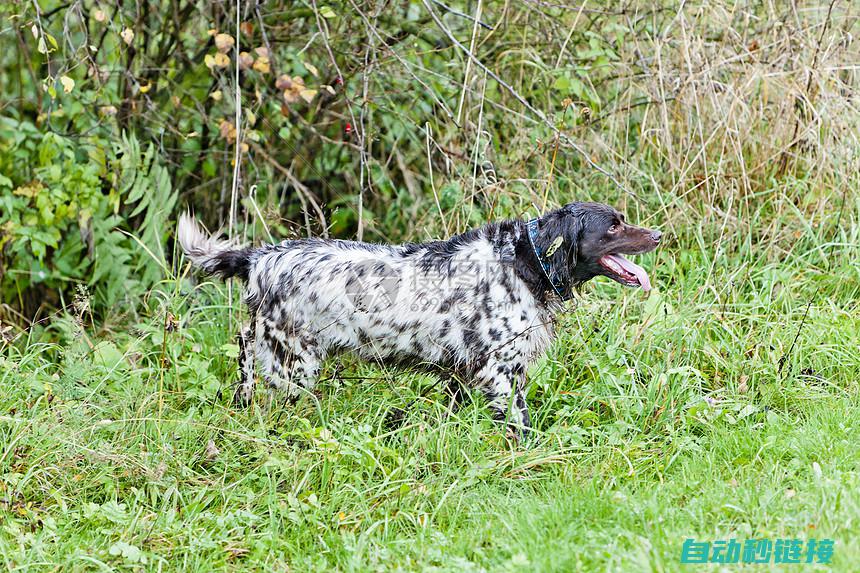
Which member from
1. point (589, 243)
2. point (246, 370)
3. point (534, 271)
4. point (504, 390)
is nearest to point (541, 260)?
point (534, 271)

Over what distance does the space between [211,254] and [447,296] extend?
50.6 inches

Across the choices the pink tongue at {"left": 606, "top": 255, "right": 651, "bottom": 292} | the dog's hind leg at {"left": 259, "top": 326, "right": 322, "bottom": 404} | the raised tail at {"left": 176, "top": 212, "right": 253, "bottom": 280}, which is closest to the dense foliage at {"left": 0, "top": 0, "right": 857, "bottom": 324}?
the raised tail at {"left": 176, "top": 212, "right": 253, "bottom": 280}

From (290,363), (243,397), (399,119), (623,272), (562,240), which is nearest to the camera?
(562,240)

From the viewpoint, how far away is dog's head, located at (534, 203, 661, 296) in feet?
15.1

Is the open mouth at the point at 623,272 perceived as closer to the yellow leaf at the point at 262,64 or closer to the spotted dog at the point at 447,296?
the spotted dog at the point at 447,296

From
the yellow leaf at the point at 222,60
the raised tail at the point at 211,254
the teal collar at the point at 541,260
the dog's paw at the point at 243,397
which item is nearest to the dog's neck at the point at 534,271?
the teal collar at the point at 541,260

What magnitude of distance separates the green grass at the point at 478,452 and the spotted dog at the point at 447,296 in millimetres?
213

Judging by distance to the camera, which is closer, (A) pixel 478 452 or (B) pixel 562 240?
(A) pixel 478 452

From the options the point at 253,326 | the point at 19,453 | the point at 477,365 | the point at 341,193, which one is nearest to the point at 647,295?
the point at 477,365

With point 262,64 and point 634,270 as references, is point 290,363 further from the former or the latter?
point 262,64

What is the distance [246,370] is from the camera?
499 cm

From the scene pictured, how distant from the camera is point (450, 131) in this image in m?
6.75

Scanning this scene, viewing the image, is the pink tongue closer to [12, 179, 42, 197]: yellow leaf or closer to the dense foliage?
the dense foliage

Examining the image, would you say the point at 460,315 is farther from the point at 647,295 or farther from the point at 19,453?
the point at 19,453
